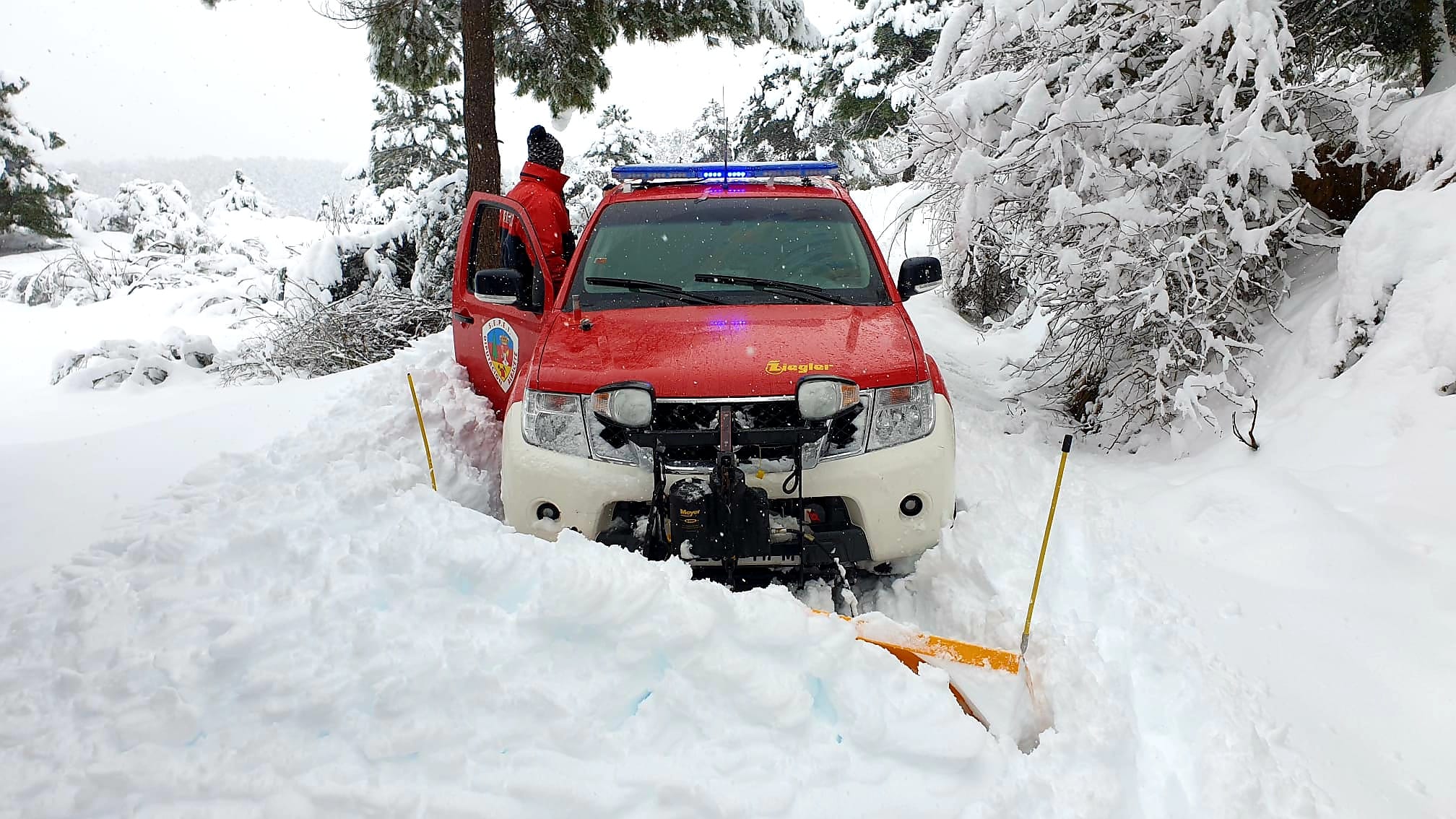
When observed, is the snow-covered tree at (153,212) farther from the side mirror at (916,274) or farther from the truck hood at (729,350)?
the side mirror at (916,274)

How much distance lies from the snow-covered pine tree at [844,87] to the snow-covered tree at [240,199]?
77.5 feet

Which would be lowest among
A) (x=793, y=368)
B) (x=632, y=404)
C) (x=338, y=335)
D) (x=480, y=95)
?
(x=338, y=335)

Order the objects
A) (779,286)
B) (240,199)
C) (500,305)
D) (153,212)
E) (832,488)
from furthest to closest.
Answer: (240,199) → (153,212) → (500,305) → (779,286) → (832,488)

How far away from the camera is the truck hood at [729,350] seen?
10.4ft

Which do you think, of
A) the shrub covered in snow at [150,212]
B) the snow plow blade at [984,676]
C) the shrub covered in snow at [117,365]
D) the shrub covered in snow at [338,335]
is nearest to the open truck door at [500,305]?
the snow plow blade at [984,676]

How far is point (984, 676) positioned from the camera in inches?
96.3

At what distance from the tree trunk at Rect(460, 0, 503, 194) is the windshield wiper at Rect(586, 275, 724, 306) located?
5.92 meters

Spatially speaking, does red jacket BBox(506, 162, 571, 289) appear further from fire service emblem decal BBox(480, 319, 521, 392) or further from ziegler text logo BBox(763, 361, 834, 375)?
ziegler text logo BBox(763, 361, 834, 375)

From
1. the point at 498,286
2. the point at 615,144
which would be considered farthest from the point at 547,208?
the point at 615,144

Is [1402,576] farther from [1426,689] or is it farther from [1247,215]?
[1247,215]

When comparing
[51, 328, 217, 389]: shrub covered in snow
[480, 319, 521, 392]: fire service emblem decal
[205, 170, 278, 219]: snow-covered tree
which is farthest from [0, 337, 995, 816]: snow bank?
[205, 170, 278, 219]: snow-covered tree

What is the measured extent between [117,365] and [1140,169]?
8837 millimetres

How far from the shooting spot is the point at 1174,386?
5191 mm

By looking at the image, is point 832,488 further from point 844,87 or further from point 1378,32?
point 844,87
